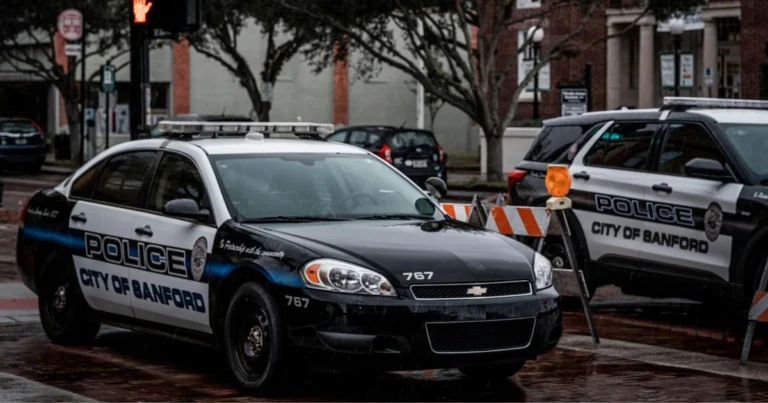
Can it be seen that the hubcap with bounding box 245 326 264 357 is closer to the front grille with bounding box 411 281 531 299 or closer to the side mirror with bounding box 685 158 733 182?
A: the front grille with bounding box 411 281 531 299

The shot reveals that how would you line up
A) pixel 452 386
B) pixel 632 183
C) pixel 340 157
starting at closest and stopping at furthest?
pixel 452 386 → pixel 340 157 → pixel 632 183

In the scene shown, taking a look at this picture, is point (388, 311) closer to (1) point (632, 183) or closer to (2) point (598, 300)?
(1) point (632, 183)

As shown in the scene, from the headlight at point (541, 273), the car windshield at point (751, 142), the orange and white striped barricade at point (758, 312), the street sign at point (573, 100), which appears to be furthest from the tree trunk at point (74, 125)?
the headlight at point (541, 273)

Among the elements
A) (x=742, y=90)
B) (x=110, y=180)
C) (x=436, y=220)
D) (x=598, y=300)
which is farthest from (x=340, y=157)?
(x=742, y=90)

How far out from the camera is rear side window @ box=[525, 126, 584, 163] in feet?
44.6

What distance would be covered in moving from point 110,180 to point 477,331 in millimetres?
3489

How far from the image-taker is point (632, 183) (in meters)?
12.5

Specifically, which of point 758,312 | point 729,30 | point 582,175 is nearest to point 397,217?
point 758,312

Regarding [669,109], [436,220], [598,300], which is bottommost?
[598,300]

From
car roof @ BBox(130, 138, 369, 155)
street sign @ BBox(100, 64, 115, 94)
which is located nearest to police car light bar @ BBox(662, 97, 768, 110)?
car roof @ BBox(130, 138, 369, 155)

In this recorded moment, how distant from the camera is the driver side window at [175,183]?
9.34 meters

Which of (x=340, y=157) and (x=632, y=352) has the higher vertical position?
(x=340, y=157)

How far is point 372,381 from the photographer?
901 centimetres

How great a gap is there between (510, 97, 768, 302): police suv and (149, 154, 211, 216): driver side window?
4.26 metres
